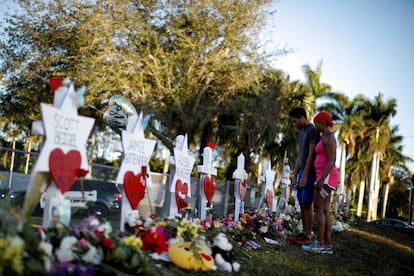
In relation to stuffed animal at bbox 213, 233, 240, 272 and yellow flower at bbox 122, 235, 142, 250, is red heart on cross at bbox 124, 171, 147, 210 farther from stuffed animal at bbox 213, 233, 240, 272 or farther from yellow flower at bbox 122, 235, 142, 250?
yellow flower at bbox 122, 235, 142, 250

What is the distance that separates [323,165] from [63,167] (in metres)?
3.40

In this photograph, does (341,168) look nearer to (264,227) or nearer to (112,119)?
(112,119)

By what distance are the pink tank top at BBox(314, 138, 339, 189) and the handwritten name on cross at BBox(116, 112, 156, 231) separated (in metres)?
2.25

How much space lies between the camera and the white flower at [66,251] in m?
2.97

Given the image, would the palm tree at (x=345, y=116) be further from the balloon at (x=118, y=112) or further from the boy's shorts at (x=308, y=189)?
the boy's shorts at (x=308, y=189)

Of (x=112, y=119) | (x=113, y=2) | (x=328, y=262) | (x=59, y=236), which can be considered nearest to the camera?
(x=59, y=236)

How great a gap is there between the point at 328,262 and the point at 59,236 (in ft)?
10.4

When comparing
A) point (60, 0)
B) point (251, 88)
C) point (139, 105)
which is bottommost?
point (139, 105)

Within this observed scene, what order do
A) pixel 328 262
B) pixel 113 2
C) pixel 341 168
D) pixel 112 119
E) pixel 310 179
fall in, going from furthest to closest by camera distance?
1. pixel 341 168
2. pixel 113 2
3. pixel 112 119
4. pixel 310 179
5. pixel 328 262

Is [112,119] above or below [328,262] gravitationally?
above

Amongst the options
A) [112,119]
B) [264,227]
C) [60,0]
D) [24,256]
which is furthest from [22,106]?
[24,256]

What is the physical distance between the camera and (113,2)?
1753cm

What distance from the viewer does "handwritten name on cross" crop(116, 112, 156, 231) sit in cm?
430

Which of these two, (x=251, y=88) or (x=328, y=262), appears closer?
(x=328, y=262)
